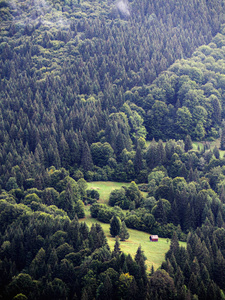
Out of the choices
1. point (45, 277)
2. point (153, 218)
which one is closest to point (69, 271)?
point (45, 277)

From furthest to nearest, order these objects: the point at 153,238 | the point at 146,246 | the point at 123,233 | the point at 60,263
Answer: the point at 153,238
the point at 123,233
the point at 146,246
the point at 60,263

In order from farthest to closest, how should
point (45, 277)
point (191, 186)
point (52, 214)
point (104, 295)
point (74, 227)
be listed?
point (191, 186) → point (52, 214) → point (74, 227) → point (45, 277) → point (104, 295)

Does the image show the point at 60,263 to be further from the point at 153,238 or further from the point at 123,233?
the point at 153,238

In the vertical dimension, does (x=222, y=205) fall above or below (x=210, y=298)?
above

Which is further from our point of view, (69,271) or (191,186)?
(191,186)

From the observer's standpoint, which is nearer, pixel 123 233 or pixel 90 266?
pixel 90 266

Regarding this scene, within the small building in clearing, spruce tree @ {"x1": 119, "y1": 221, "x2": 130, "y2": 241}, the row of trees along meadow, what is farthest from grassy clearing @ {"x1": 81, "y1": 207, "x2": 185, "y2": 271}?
the row of trees along meadow

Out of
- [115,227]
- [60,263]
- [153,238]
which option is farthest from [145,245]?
[60,263]

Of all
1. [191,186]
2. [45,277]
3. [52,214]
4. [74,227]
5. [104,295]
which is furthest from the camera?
[191,186]

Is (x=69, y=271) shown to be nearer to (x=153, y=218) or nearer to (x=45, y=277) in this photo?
(x=45, y=277)
